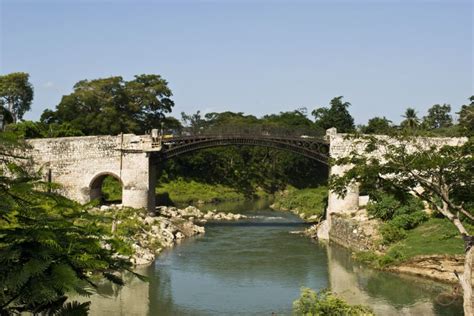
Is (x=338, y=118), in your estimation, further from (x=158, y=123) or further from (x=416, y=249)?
(x=416, y=249)

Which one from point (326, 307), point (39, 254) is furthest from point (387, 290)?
point (39, 254)

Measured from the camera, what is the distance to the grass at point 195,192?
6581cm

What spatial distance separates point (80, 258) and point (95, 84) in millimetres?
59829

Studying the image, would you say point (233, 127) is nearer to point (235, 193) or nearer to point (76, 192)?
point (76, 192)

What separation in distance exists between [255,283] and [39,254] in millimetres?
22843

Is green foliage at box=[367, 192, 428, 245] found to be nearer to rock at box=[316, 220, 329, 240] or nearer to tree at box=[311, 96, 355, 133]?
rock at box=[316, 220, 329, 240]

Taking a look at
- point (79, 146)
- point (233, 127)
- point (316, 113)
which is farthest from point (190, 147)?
point (316, 113)

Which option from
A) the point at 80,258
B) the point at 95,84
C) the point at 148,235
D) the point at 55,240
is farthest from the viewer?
the point at 95,84

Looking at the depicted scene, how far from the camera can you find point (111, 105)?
65.4 metres

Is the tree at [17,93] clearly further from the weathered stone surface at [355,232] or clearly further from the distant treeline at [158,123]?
the weathered stone surface at [355,232]

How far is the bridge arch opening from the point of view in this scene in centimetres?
4891

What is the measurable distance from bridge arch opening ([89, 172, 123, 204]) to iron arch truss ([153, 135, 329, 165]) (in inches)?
195

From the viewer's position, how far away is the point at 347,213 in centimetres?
4188

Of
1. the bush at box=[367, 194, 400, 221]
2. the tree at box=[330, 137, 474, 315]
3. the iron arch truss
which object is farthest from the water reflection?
the iron arch truss
